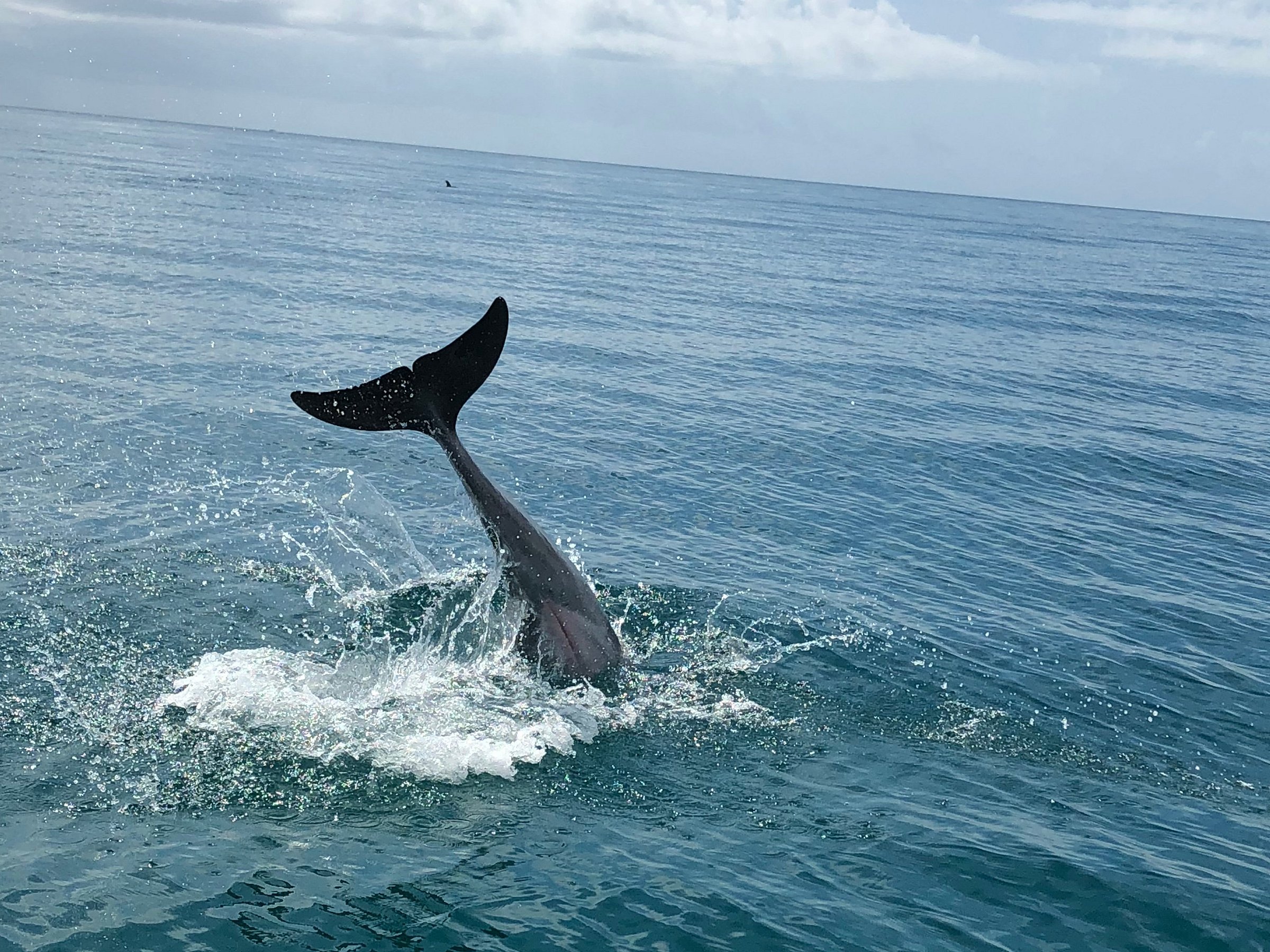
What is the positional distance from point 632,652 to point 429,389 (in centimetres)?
433

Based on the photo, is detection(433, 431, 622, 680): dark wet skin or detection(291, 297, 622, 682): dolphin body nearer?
detection(291, 297, 622, 682): dolphin body

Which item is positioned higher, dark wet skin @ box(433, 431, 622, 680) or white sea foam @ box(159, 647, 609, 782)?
dark wet skin @ box(433, 431, 622, 680)

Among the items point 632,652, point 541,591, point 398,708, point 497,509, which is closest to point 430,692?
point 398,708

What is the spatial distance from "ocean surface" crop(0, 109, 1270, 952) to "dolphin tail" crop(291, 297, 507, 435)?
89.3 inches

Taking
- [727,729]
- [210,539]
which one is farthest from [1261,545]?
[210,539]

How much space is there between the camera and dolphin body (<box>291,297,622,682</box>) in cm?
1424

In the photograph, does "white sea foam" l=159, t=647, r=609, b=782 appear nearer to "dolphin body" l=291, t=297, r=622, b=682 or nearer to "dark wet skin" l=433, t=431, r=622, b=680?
"dark wet skin" l=433, t=431, r=622, b=680

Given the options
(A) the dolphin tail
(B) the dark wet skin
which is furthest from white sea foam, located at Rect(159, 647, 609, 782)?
(A) the dolphin tail

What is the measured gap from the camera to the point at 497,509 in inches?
588

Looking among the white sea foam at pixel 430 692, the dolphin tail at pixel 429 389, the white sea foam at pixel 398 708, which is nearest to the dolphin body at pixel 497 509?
the dolphin tail at pixel 429 389

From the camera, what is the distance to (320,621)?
16.0 meters

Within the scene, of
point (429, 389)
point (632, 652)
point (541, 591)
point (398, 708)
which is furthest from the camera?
point (632, 652)

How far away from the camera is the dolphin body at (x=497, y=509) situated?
14.2 metres

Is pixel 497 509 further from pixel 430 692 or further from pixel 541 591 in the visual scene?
pixel 430 692
